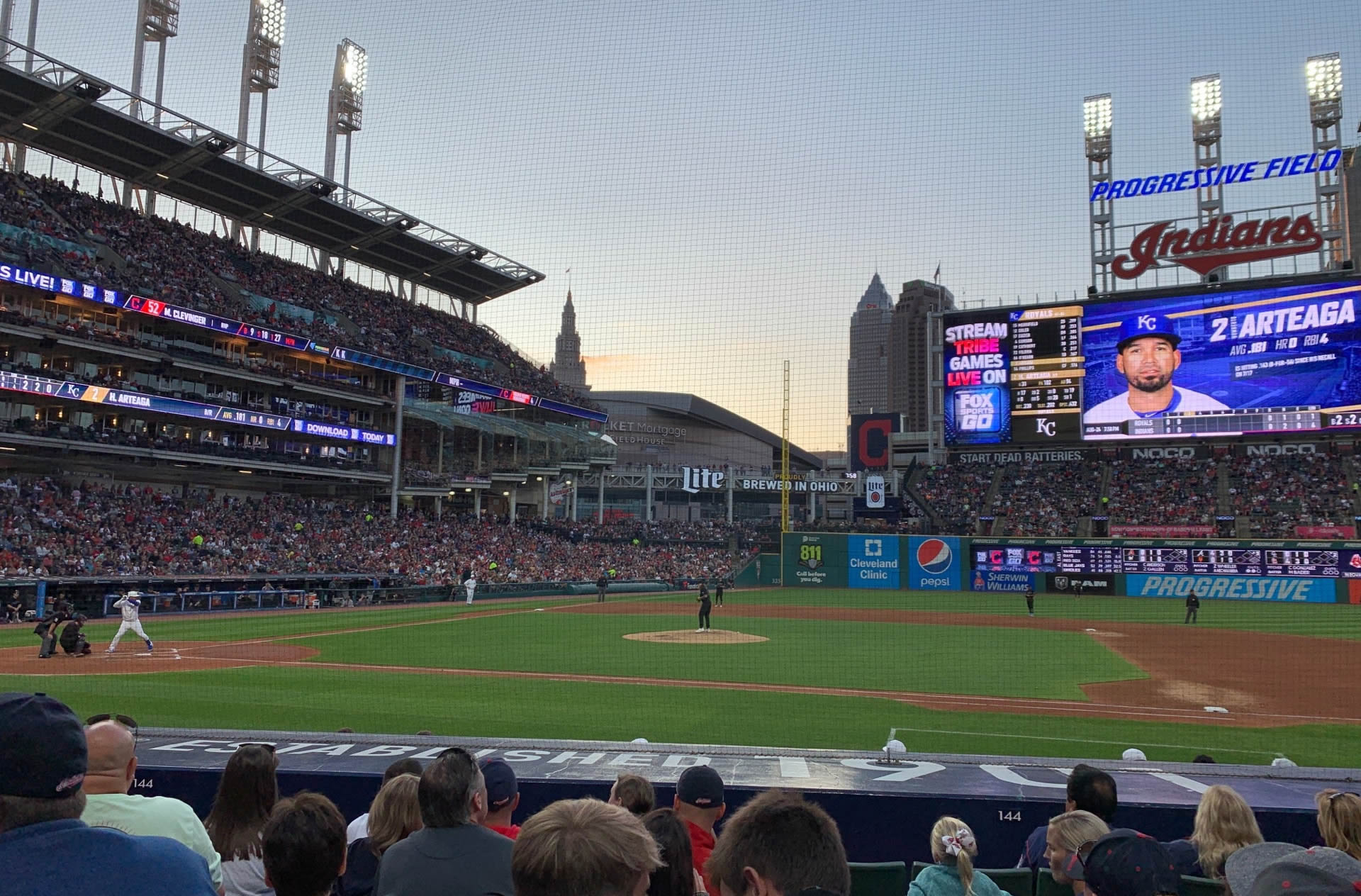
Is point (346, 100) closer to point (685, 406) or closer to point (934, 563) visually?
point (685, 406)

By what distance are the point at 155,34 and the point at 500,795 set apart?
53.5m

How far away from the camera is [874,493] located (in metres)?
61.8

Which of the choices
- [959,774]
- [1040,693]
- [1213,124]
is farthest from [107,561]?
[1213,124]

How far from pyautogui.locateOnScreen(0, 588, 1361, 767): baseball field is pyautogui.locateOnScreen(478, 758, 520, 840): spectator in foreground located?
7111mm

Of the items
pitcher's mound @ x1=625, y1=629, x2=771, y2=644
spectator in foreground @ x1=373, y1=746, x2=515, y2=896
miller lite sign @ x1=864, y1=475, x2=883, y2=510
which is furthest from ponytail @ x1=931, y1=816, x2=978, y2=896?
miller lite sign @ x1=864, y1=475, x2=883, y2=510

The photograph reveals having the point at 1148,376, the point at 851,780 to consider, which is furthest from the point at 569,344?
the point at 1148,376

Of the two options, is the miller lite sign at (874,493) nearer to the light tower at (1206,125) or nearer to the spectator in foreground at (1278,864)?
the light tower at (1206,125)

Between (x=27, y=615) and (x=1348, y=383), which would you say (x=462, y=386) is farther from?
(x=1348, y=383)

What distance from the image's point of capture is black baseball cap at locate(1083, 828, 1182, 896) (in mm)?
2721

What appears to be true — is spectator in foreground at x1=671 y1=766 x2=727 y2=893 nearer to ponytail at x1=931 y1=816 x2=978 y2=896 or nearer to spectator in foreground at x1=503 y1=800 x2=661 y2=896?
ponytail at x1=931 y1=816 x2=978 y2=896

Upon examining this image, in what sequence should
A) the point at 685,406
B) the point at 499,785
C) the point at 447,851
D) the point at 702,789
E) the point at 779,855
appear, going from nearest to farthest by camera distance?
the point at 779,855 < the point at 447,851 < the point at 702,789 < the point at 499,785 < the point at 685,406

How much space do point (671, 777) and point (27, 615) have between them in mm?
28566

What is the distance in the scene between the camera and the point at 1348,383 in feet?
141

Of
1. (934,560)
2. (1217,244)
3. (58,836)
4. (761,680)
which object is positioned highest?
(1217,244)
